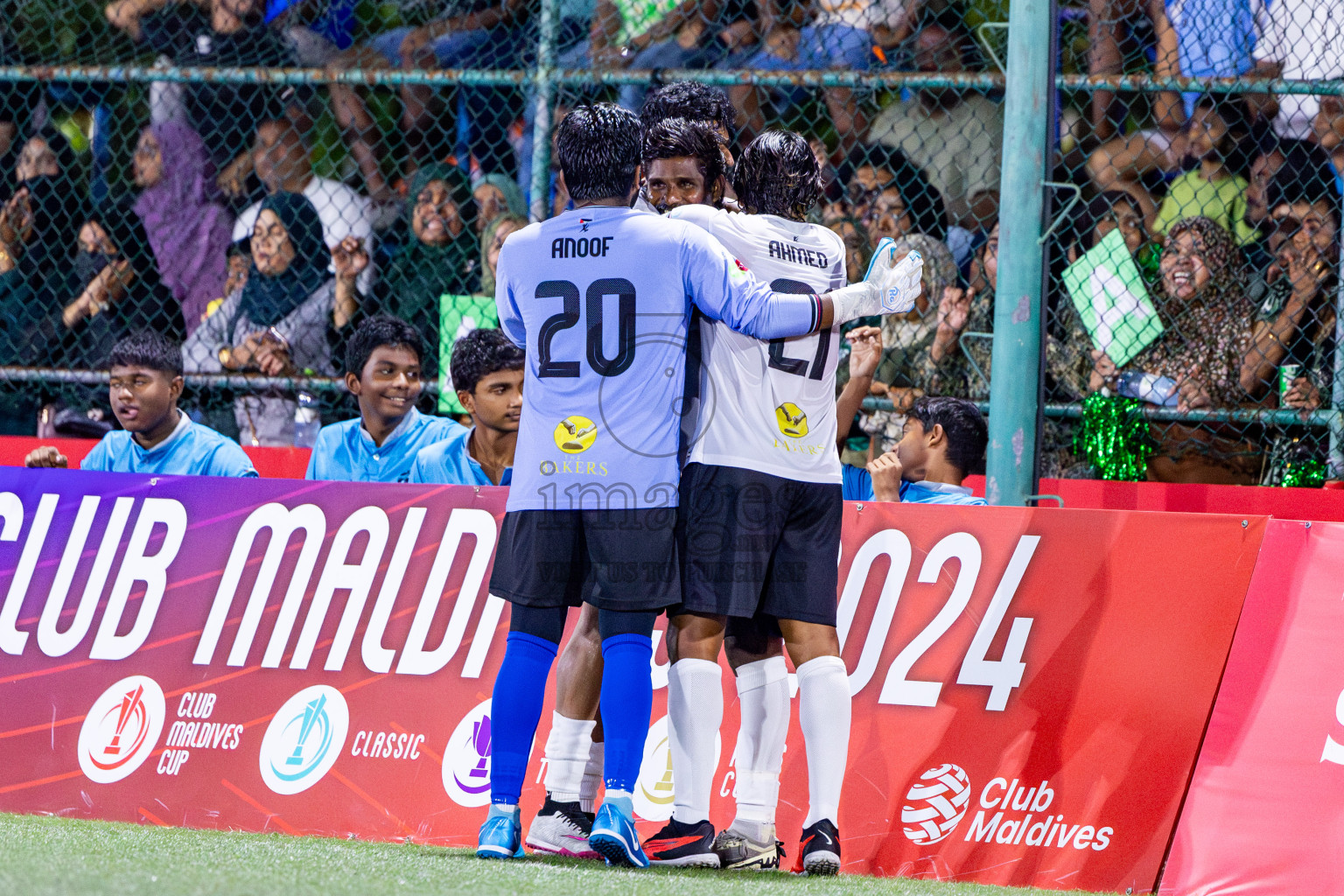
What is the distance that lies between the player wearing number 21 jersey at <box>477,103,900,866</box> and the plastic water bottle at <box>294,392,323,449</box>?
9.23 ft

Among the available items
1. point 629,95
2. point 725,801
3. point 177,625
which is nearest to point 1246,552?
point 725,801

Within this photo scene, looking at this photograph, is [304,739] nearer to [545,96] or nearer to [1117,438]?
[545,96]

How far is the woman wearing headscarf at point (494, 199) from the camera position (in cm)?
578

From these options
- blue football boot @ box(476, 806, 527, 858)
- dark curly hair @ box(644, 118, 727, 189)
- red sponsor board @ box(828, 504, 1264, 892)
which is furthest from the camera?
dark curly hair @ box(644, 118, 727, 189)

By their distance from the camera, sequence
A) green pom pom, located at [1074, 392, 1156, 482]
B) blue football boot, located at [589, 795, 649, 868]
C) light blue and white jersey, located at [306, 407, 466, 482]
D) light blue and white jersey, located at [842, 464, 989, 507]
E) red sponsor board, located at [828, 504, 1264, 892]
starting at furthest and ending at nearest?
green pom pom, located at [1074, 392, 1156, 482]
light blue and white jersey, located at [306, 407, 466, 482]
light blue and white jersey, located at [842, 464, 989, 507]
red sponsor board, located at [828, 504, 1264, 892]
blue football boot, located at [589, 795, 649, 868]

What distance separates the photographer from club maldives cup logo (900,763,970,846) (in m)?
3.38

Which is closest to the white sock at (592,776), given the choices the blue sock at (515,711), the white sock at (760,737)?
the blue sock at (515,711)

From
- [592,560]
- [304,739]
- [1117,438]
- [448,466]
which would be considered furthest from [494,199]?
[592,560]

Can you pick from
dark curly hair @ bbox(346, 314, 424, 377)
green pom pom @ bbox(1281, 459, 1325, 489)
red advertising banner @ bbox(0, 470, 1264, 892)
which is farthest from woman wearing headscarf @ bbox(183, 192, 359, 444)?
green pom pom @ bbox(1281, 459, 1325, 489)

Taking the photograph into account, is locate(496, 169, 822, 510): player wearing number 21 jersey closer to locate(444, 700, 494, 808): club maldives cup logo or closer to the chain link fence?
locate(444, 700, 494, 808): club maldives cup logo

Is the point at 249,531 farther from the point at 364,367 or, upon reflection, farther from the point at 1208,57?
the point at 1208,57

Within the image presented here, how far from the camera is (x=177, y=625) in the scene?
155 inches

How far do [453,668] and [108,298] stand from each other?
3280 mm

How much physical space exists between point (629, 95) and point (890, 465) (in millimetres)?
2217
